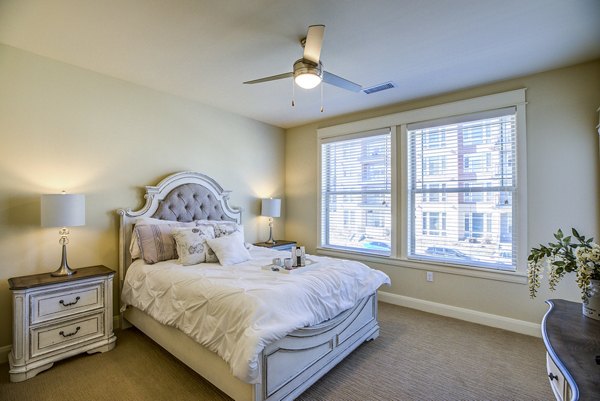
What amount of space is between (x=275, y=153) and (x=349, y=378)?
370 centimetres

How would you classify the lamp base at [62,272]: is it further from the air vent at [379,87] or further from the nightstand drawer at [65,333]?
the air vent at [379,87]

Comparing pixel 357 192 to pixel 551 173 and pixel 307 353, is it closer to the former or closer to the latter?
pixel 551 173

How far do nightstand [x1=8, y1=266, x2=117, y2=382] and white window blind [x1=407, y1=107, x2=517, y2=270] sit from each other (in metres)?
3.61

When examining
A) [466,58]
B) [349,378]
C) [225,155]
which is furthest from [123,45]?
[349,378]

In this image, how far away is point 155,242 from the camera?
294 centimetres

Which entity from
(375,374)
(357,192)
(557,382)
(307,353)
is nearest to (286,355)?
(307,353)

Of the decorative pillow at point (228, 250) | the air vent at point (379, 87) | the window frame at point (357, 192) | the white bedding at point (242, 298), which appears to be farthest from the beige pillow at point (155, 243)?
the air vent at point (379, 87)

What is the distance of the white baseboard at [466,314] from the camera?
300 cm

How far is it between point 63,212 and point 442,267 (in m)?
4.10

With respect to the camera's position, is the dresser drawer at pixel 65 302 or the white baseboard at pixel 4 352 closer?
the dresser drawer at pixel 65 302

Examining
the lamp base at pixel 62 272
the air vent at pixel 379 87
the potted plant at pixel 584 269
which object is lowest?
the lamp base at pixel 62 272

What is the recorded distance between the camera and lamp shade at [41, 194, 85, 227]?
94.9 inches

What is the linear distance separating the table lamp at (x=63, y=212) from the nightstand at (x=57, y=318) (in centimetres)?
16

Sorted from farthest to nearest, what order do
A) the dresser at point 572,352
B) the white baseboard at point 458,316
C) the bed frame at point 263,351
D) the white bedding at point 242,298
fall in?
the white baseboard at point 458,316
the bed frame at point 263,351
the white bedding at point 242,298
the dresser at point 572,352
